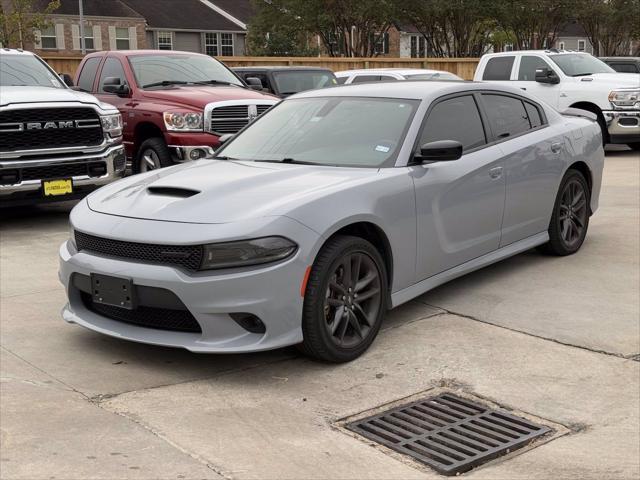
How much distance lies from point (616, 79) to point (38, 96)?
10881 mm

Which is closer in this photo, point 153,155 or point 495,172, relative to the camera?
point 495,172

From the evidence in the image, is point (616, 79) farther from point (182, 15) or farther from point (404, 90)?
point (182, 15)

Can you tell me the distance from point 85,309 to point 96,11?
51.6 metres

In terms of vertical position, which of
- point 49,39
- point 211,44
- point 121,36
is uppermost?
point 121,36

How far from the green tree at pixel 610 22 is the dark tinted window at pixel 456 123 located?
37.2 metres

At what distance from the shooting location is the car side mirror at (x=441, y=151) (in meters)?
5.64

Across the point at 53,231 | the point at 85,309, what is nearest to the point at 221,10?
the point at 53,231

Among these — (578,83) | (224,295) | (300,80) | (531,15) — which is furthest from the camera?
(531,15)

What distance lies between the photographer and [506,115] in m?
6.94

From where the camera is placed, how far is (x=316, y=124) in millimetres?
6195

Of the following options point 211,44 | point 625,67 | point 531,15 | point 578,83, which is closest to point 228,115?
point 578,83

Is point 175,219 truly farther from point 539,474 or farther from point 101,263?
point 539,474

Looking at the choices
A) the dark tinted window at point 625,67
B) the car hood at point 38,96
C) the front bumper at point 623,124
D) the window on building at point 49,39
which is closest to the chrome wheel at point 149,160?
the car hood at point 38,96

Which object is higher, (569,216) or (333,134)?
(333,134)
